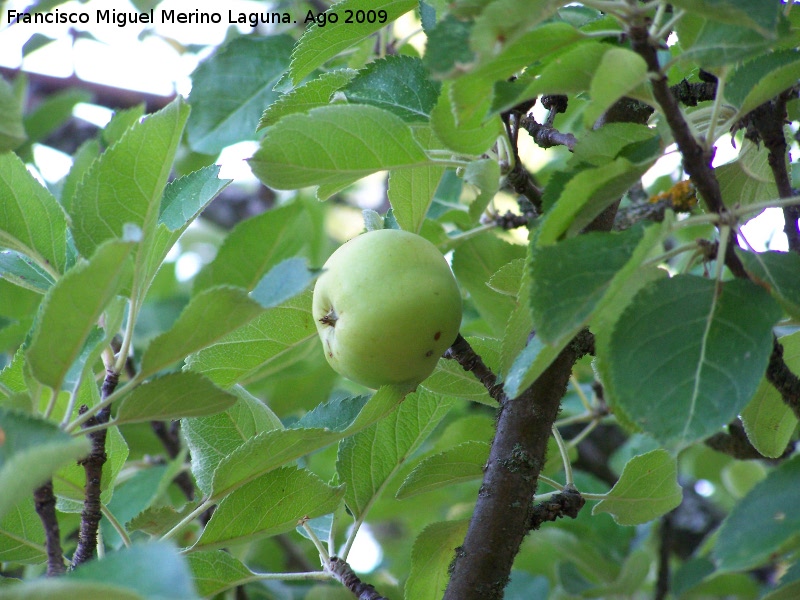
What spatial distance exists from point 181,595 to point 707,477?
2024mm

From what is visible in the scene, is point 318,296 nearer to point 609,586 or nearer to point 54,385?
point 54,385

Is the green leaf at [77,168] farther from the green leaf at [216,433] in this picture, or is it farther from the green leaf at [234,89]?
the green leaf at [216,433]

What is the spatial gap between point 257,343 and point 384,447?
0.74 feet

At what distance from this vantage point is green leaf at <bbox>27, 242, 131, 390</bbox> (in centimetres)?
63

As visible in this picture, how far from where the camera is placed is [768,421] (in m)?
0.94

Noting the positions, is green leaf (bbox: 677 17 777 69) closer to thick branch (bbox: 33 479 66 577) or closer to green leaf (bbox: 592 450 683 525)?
green leaf (bbox: 592 450 683 525)

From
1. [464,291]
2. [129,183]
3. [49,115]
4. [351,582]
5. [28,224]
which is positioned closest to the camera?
[129,183]

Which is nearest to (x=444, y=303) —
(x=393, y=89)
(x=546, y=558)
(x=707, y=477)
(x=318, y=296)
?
(x=318, y=296)

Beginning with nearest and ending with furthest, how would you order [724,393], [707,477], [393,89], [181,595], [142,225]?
[181,595] < [724,393] < [142,225] < [393,89] < [707,477]

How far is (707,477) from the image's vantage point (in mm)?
2199

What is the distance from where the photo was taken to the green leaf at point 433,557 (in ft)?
3.61

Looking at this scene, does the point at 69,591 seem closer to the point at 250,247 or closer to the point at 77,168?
the point at 250,247

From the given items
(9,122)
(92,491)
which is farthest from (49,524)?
(9,122)

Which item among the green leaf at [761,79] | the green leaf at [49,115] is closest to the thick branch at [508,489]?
the green leaf at [761,79]
